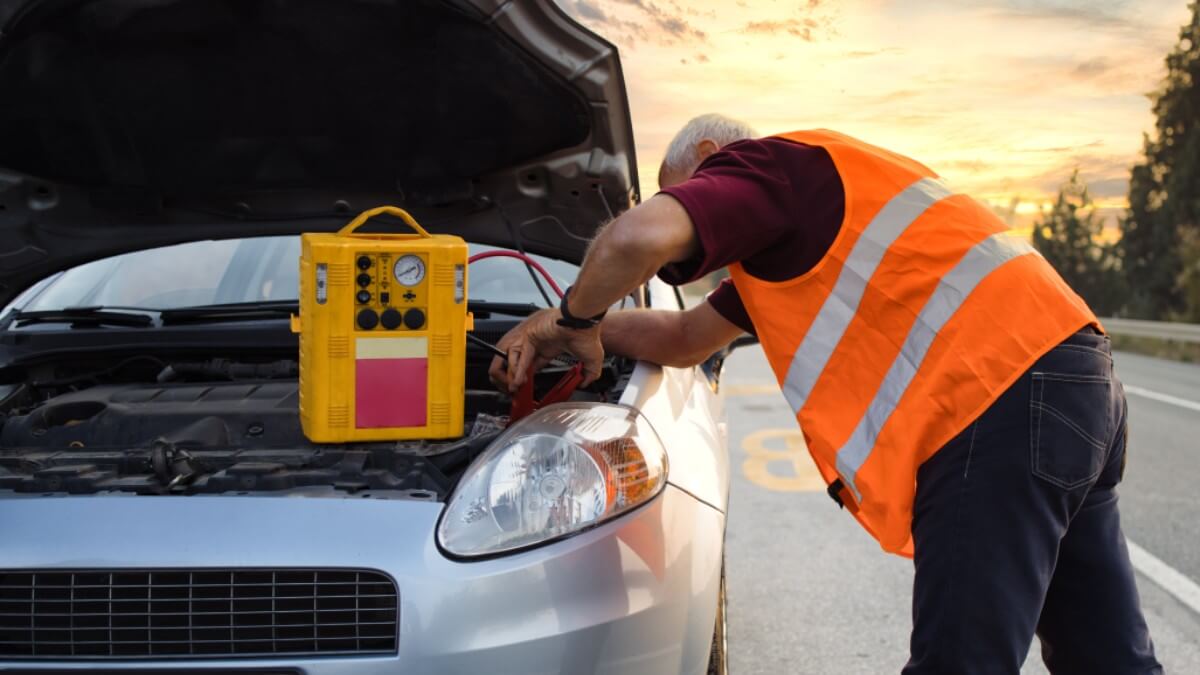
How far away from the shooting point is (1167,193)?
135 ft

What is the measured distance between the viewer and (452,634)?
6.17 feet

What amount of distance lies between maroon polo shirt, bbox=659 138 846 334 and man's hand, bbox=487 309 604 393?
522 mm

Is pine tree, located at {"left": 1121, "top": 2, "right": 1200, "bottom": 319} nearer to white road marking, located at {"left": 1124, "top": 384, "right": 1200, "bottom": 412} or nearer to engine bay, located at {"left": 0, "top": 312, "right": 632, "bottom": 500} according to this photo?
white road marking, located at {"left": 1124, "top": 384, "right": 1200, "bottom": 412}

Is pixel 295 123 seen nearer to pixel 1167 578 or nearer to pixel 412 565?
pixel 412 565

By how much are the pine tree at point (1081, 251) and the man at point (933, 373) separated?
48644 mm

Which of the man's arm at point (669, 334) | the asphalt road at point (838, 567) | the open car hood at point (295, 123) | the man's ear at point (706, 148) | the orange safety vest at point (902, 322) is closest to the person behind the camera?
the orange safety vest at point (902, 322)

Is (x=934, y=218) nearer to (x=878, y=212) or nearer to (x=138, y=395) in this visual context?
(x=878, y=212)

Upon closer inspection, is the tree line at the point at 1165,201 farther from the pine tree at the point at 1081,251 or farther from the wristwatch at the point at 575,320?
the wristwatch at the point at 575,320

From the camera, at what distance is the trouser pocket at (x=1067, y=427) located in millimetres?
1912

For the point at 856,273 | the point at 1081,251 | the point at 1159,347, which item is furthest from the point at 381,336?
the point at 1081,251

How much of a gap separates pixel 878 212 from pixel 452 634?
1.13m

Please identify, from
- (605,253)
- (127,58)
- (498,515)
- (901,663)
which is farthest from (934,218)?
(127,58)

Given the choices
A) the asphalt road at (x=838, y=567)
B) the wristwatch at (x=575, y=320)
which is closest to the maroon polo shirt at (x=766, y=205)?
the wristwatch at (x=575, y=320)

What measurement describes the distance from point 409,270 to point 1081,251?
5824 centimetres
